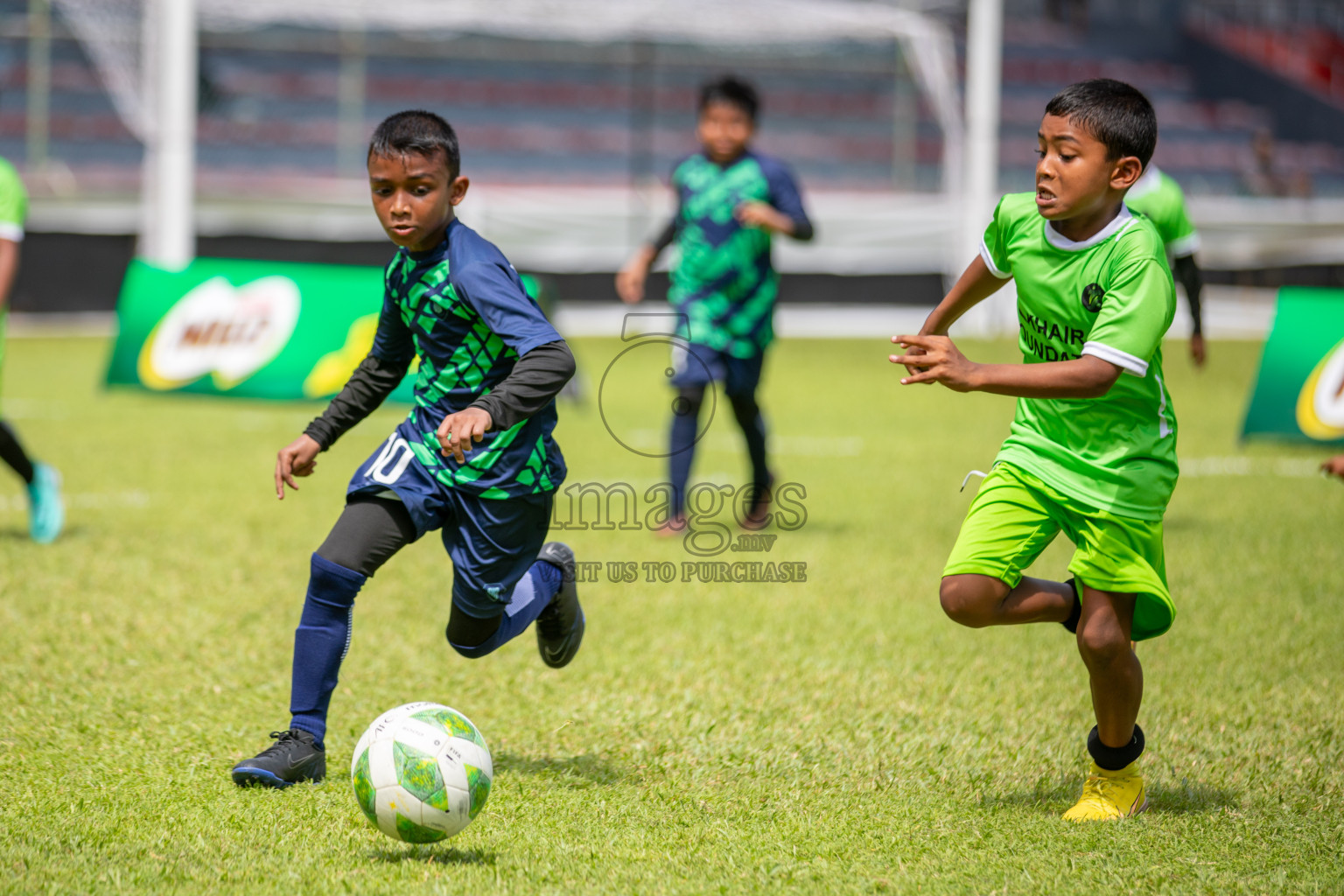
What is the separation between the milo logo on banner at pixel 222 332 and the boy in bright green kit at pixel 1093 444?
821 cm

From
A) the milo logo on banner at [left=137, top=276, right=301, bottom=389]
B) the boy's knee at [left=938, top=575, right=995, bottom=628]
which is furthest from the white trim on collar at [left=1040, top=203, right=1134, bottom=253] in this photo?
the milo logo on banner at [left=137, top=276, right=301, bottom=389]

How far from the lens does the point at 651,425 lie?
1055 centimetres

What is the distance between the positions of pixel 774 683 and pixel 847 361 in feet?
37.5

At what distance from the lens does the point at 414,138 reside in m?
3.49

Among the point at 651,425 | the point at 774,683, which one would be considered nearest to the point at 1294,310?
the point at 651,425

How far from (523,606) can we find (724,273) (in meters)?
3.35

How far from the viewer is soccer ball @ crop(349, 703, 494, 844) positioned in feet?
9.92

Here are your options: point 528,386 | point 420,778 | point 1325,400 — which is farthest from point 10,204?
point 1325,400

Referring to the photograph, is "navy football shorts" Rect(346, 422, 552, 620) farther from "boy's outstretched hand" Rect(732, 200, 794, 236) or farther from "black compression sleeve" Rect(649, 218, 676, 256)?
"black compression sleeve" Rect(649, 218, 676, 256)

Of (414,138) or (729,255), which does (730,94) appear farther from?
(414,138)

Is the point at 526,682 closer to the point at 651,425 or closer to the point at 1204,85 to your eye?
the point at 651,425

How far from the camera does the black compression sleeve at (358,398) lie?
147 inches

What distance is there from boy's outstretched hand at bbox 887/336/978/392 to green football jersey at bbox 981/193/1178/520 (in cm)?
36

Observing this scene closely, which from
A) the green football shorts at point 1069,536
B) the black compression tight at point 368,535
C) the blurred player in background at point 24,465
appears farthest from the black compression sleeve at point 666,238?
the green football shorts at point 1069,536
